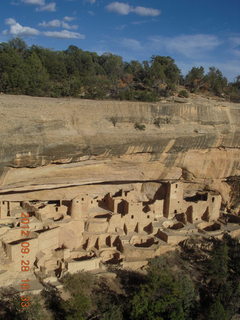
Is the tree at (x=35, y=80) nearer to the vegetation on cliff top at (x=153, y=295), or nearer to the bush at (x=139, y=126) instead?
the bush at (x=139, y=126)

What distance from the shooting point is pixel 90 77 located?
778 inches

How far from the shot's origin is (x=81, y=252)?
11109 mm

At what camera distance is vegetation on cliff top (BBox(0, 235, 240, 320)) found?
8.79 metres

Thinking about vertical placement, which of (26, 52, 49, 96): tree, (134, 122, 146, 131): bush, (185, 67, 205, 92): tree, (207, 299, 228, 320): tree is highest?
(185, 67, 205, 92): tree

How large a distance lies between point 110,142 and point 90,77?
992 cm

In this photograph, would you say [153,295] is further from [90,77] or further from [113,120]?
[90,77]

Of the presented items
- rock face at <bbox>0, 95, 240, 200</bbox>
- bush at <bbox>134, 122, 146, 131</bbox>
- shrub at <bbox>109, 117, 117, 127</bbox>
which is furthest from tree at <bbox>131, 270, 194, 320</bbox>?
shrub at <bbox>109, 117, 117, 127</bbox>

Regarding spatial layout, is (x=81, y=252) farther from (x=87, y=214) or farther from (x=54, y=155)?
(x=54, y=155)

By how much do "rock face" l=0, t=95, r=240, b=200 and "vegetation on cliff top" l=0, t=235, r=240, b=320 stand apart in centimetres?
368

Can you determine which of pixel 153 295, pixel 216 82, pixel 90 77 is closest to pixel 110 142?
pixel 153 295

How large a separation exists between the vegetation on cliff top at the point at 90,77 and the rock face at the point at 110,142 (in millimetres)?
3819

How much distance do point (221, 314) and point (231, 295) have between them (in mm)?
1359

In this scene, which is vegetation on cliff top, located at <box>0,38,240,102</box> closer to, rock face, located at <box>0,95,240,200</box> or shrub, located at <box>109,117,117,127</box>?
rock face, located at <box>0,95,240,200</box>

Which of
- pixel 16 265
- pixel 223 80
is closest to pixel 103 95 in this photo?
pixel 16 265
